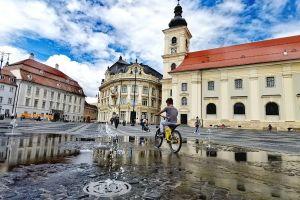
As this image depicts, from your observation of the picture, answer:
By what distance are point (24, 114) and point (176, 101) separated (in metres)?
39.7

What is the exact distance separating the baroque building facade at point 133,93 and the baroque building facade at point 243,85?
19119 millimetres

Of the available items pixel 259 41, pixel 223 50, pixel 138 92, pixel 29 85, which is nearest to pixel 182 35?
pixel 223 50

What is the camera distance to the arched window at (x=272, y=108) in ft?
117

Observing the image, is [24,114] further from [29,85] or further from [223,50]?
[223,50]

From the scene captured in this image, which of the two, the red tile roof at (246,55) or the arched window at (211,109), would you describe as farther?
the arched window at (211,109)

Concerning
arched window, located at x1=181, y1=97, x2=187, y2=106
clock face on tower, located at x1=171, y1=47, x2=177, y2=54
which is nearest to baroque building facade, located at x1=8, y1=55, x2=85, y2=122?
clock face on tower, located at x1=171, y1=47, x2=177, y2=54

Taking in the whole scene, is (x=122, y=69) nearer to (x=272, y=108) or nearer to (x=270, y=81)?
(x=270, y=81)

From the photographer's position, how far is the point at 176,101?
1759 inches

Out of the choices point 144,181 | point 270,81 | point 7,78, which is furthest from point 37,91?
point 144,181

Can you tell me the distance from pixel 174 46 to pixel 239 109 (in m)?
22.0

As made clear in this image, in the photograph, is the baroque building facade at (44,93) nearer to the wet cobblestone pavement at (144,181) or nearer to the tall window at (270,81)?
the tall window at (270,81)

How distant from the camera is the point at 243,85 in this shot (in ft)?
127

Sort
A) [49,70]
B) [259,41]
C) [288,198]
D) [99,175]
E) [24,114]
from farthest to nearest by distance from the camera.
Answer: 1. [49,70]
2. [24,114]
3. [259,41]
4. [99,175]
5. [288,198]

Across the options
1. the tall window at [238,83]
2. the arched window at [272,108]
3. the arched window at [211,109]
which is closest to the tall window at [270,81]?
the arched window at [272,108]
